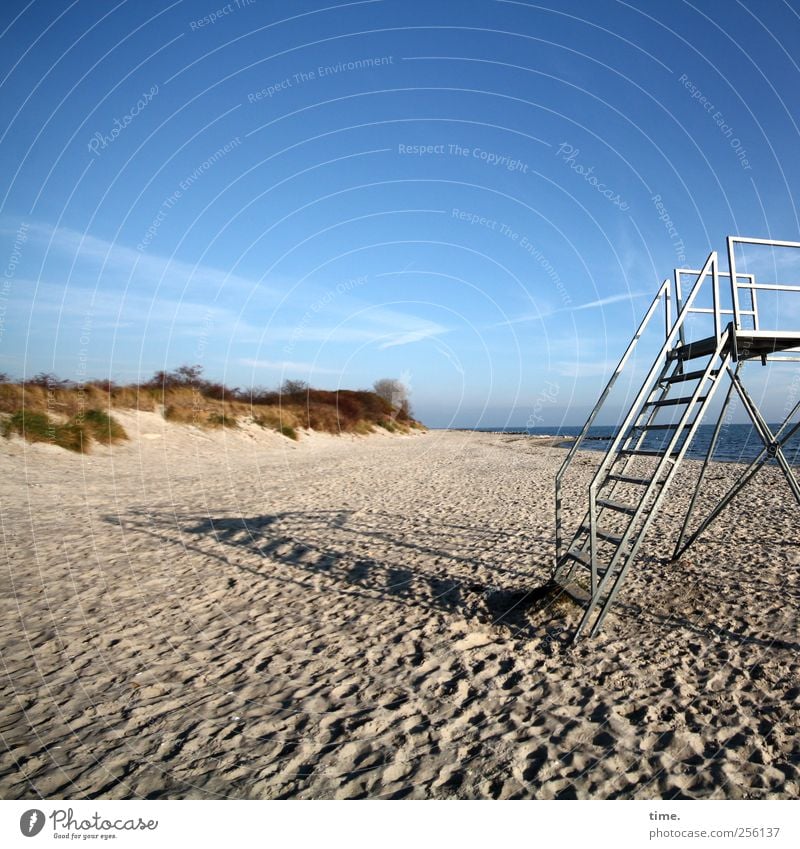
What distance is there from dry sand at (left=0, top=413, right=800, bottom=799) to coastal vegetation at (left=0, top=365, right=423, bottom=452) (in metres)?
10.8

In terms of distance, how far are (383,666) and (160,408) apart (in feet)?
79.5

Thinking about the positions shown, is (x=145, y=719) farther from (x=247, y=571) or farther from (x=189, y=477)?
(x=189, y=477)

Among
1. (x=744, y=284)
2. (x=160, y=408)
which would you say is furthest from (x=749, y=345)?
(x=160, y=408)

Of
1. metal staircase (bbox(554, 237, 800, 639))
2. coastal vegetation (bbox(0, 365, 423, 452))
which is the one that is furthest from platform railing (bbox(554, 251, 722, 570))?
coastal vegetation (bbox(0, 365, 423, 452))

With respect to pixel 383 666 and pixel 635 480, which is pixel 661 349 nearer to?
pixel 635 480

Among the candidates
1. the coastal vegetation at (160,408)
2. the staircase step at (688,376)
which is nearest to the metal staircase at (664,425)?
the staircase step at (688,376)

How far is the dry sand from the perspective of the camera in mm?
3465

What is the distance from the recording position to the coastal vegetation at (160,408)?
19.5m

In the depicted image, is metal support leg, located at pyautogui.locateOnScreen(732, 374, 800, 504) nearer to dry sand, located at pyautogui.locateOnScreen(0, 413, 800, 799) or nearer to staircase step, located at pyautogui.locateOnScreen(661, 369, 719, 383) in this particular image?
staircase step, located at pyautogui.locateOnScreen(661, 369, 719, 383)

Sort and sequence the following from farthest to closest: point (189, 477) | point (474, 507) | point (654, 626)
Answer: point (189, 477) < point (474, 507) < point (654, 626)

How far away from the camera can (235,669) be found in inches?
197
